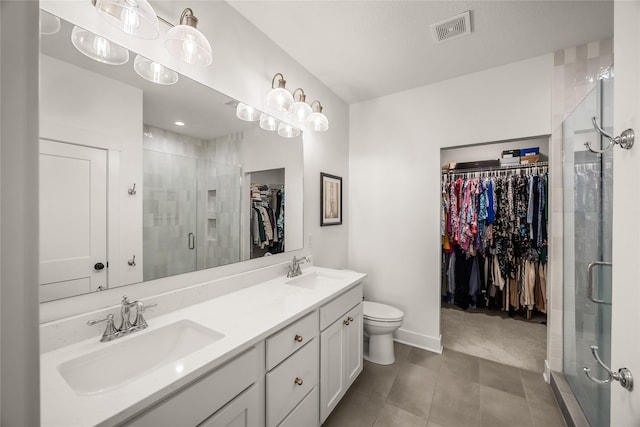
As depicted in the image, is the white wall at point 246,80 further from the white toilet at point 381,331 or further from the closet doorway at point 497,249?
the closet doorway at point 497,249

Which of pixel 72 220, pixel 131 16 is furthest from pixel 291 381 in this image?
pixel 131 16

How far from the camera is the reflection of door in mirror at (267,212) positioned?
180 centimetres

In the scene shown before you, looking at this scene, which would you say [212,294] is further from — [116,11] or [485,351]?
[485,351]

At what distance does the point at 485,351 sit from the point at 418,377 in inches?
33.6

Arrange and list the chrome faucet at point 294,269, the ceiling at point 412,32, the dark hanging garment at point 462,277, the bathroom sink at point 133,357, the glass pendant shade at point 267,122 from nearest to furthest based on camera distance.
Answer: the bathroom sink at point 133,357, the ceiling at point 412,32, the glass pendant shade at point 267,122, the chrome faucet at point 294,269, the dark hanging garment at point 462,277

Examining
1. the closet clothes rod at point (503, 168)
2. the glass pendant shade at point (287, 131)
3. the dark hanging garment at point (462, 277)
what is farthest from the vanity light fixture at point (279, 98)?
the dark hanging garment at point (462, 277)

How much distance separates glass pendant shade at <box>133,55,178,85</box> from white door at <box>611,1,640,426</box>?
172 centimetres

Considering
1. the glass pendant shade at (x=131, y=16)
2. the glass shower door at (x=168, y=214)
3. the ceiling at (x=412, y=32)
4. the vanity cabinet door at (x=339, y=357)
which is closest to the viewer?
the glass pendant shade at (x=131, y=16)

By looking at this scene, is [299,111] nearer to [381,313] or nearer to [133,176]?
[133,176]

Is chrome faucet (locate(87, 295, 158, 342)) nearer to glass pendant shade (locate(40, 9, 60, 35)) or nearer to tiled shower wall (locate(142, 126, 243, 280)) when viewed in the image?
tiled shower wall (locate(142, 126, 243, 280))

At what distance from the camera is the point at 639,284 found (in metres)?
0.68

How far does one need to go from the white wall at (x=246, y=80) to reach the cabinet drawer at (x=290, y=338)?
0.59 meters

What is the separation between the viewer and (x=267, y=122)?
1.87 metres

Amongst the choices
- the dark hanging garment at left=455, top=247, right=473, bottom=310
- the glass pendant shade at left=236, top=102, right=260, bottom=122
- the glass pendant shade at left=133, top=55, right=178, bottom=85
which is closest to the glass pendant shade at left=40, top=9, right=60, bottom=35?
the glass pendant shade at left=133, top=55, right=178, bottom=85
